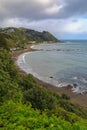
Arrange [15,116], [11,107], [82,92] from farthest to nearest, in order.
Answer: [82,92] < [11,107] < [15,116]

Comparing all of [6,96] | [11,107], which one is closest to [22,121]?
[11,107]

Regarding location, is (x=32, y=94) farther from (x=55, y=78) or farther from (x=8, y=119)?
(x=55, y=78)

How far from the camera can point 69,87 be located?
1988 inches

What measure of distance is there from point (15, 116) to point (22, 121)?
0.64 meters

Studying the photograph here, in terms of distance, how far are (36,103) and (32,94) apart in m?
0.96

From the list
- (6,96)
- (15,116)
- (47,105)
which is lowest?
(47,105)

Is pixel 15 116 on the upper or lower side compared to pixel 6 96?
upper

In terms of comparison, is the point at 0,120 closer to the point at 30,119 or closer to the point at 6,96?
the point at 30,119

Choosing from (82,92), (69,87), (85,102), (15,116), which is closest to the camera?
(15,116)

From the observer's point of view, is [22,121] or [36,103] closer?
[22,121]

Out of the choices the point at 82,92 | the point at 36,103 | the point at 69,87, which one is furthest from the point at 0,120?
the point at 69,87

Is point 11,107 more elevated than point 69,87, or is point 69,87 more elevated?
point 11,107

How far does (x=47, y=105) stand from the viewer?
1934 centimetres

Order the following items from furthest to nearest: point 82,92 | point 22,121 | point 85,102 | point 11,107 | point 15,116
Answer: point 82,92 → point 85,102 → point 11,107 → point 15,116 → point 22,121
